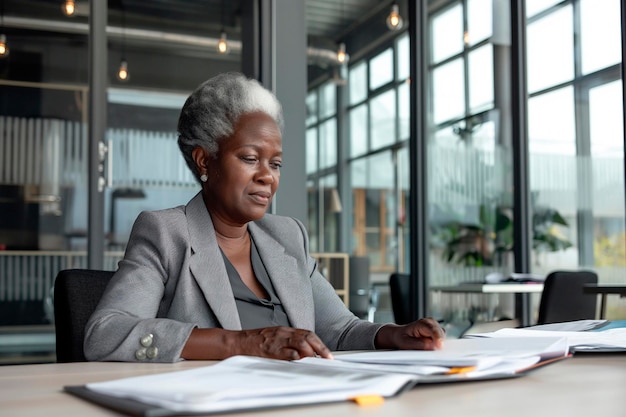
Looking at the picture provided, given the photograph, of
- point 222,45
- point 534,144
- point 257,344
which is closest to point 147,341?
point 257,344

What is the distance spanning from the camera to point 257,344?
133cm

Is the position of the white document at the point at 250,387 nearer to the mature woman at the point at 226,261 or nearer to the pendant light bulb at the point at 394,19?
the mature woman at the point at 226,261

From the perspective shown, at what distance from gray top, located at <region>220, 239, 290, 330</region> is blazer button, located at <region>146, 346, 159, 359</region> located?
474mm

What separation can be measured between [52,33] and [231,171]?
3.96 metres

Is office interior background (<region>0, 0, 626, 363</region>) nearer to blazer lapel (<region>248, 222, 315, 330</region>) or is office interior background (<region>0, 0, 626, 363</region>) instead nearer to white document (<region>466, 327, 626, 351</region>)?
blazer lapel (<region>248, 222, 315, 330</region>)

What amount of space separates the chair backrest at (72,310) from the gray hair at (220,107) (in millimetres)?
490

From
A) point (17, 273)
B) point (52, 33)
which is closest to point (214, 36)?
point (52, 33)

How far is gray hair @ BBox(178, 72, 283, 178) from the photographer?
2.05 metres

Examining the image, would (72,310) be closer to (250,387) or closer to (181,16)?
(250,387)

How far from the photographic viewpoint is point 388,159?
6.31 meters

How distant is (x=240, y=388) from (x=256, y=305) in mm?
1194

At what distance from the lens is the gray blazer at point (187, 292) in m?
1.47

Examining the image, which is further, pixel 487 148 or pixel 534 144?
pixel 487 148

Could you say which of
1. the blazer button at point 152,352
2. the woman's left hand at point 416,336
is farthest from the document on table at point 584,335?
the blazer button at point 152,352
